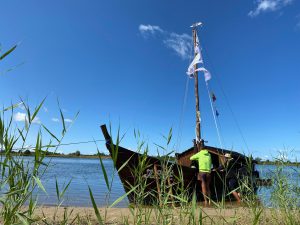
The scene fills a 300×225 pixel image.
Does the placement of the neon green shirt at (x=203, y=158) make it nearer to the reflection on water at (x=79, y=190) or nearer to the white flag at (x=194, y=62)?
the reflection on water at (x=79, y=190)

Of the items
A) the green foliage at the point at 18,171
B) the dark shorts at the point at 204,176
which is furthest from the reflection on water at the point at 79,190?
the dark shorts at the point at 204,176

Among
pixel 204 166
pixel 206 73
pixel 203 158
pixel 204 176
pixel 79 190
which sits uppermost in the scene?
pixel 206 73

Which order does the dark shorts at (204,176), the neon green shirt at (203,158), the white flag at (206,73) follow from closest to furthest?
the neon green shirt at (203,158), the dark shorts at (204,176), the white flag at (206,73)

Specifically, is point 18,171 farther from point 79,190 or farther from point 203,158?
point 79,190

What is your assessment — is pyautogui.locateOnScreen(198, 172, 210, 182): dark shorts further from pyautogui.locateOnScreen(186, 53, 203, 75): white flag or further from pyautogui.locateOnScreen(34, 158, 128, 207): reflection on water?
pyautogui.locateOnScreen(186, 53, 203, 75): white flag

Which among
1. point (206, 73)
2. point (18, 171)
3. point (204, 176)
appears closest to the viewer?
point (18, 171)

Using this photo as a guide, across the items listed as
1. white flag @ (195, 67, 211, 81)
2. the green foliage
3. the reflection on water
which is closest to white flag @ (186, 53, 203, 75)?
white flag @ (195, 67, 211, 81)

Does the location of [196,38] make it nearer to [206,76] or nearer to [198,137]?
[206,76]

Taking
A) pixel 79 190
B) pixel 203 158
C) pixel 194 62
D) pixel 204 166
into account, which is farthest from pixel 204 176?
pixel 194 62

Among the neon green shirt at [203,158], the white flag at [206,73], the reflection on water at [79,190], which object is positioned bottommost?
the reflection on water at [79,190]

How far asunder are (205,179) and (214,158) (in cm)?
389

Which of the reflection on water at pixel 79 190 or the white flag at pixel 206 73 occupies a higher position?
the white flag at pixel 206 73

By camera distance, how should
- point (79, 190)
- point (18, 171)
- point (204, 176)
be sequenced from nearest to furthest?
point (18, 171), point (204, 176), point (79, 190)

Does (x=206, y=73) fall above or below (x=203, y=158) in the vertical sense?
above
